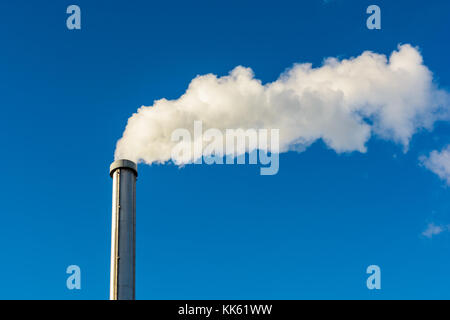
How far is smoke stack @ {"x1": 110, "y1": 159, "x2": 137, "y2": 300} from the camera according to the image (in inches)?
1120

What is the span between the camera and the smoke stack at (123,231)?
28453mm

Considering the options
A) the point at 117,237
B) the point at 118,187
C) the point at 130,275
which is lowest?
the point at 130,275

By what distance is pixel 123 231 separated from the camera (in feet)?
97.6
